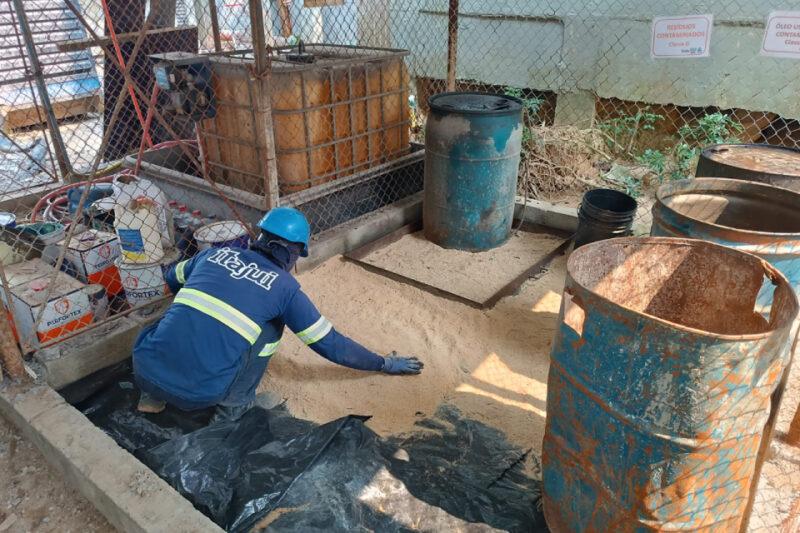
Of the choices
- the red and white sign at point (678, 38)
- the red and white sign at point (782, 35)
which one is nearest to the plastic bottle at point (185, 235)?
the red and white sign at point (678, 38)

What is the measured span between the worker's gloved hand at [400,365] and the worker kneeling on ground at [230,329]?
331 millimetres

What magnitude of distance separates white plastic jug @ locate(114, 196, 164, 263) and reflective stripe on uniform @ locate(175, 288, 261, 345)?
1162mm

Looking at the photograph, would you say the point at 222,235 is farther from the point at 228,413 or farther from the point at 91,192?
the point at 91,192

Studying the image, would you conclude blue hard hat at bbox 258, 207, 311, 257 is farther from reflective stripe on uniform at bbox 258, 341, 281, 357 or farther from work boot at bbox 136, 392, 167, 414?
work boot at bbox 136, 392, 167, 414

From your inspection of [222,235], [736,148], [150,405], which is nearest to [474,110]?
[736,148]

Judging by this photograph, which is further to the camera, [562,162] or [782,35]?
[562,162]

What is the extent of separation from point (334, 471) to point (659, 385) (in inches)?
63.6

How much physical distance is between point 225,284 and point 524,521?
6.29ft

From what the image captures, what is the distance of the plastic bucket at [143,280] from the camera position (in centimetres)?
405

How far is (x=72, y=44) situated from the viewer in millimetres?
5836

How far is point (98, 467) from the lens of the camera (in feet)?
8.89

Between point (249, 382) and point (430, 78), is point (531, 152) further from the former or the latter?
point (249, 382)

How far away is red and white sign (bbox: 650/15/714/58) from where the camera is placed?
16.2ft

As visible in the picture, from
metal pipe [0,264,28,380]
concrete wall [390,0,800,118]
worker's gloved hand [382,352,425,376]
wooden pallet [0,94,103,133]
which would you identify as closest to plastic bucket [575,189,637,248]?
worker's gloved hand [382,352,425,376]
